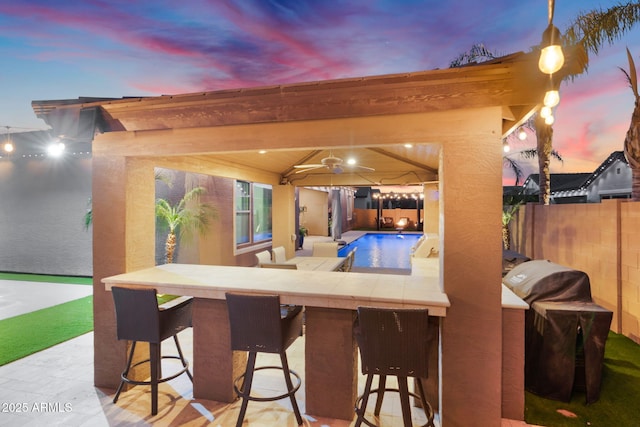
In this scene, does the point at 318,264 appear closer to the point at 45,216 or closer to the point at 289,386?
the point at 289,386

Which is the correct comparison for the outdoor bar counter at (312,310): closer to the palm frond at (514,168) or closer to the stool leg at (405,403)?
the stool leg at (405,403)

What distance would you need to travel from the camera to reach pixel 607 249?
4.78 metres

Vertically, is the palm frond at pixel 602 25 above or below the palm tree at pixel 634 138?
above

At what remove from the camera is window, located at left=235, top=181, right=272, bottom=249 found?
8.87 metres

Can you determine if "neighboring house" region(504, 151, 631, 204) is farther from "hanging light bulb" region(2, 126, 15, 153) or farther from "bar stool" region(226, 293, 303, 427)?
"hanging light bulb" region(2, 126, 15, 153)

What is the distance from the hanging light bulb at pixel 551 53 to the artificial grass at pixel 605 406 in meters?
2.82

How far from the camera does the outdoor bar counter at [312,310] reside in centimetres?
258

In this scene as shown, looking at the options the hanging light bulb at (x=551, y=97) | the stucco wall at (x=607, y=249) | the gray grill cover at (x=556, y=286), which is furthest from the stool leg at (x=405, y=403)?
the stucco wall at (x=607, y=249)

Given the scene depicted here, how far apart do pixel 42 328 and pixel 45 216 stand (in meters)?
5.16

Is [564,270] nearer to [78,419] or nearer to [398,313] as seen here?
[398,313]

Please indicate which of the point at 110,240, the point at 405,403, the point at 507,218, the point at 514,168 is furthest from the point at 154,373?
Result: the point at 514,168

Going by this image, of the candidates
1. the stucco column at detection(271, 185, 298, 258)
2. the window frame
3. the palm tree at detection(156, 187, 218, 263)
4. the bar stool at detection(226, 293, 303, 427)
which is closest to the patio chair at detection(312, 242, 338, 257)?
the stucco column at detection(271, 185, 298, 258)

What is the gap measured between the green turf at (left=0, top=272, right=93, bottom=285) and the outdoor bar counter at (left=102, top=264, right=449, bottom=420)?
6087 mm

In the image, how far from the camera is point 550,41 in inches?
82.5
